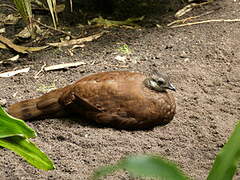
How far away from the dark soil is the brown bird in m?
0.07

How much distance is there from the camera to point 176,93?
3059 mm

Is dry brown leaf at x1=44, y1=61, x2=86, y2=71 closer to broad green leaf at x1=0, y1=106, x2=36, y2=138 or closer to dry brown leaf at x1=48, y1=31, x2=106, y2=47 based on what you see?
dry brown leaf at x1=48, y1=31, x2=106, y2=47

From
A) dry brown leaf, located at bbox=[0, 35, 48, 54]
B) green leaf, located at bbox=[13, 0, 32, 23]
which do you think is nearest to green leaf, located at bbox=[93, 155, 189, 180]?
green leaf, located at bbox=[13, 0, 32, 23]

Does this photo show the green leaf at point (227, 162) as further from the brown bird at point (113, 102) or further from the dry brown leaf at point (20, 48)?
the dry brown leaf at point (20, 48)

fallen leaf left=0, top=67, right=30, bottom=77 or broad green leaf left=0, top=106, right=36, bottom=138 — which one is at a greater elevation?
broad green leaf left=0, top=106, right=36, bottom=138

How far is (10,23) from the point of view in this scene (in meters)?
4.45

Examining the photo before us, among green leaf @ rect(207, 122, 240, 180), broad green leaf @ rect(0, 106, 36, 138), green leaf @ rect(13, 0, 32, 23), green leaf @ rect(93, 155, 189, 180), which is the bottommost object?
broad green leaf @ rect(0, 106, 36, 138)

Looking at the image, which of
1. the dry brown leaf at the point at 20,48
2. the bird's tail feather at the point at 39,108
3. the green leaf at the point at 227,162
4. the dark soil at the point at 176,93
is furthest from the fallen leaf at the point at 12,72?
the green leaf at the point at 227,162

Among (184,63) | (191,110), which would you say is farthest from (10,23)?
(191,110)

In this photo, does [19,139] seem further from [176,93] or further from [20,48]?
[20,48]

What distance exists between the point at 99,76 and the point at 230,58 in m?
1.22

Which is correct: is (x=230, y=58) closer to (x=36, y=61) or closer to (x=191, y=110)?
(x=191, y=110)

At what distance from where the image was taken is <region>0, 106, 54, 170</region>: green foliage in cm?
177

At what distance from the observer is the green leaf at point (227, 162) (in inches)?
42.6
